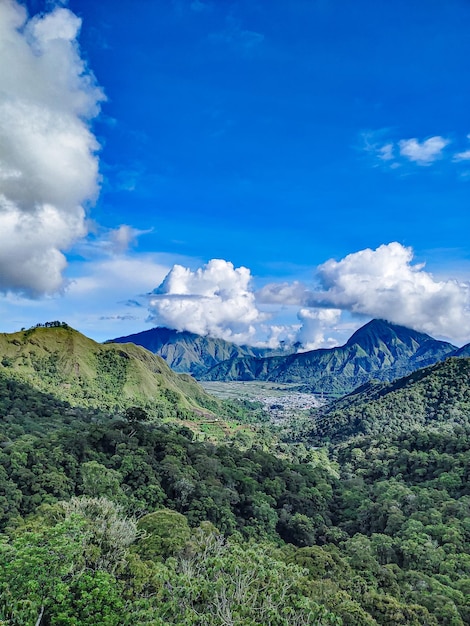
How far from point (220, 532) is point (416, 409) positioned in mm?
113693

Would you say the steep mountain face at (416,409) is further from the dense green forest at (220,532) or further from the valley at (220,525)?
the dense green forest at (220,532)

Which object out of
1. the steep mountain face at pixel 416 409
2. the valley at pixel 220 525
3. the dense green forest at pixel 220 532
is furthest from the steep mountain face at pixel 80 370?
the steep mountain face at pixel 416 409

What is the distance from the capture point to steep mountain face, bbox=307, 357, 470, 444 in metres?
132

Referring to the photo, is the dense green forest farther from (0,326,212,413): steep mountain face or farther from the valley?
(0,326,212,413): steep mountain face

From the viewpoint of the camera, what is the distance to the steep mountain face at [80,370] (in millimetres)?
147750

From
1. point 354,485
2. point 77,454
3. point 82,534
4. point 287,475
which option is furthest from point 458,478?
point 82,534

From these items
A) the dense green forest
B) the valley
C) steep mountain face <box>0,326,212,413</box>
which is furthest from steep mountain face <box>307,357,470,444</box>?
steep mountain face <box>0,326,212,413</box>

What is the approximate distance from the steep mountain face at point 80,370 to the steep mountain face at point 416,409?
6705cm

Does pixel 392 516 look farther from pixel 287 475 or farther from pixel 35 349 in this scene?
pixel 35 349

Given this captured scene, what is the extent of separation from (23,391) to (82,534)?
108 meters

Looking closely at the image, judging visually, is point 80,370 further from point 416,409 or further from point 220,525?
point 220,525

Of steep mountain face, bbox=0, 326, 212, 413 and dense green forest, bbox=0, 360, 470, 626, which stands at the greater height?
steep mountain face, bbox=0, 326, 212, 413

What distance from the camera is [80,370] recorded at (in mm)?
164375

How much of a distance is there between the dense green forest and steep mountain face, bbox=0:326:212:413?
149 feet
